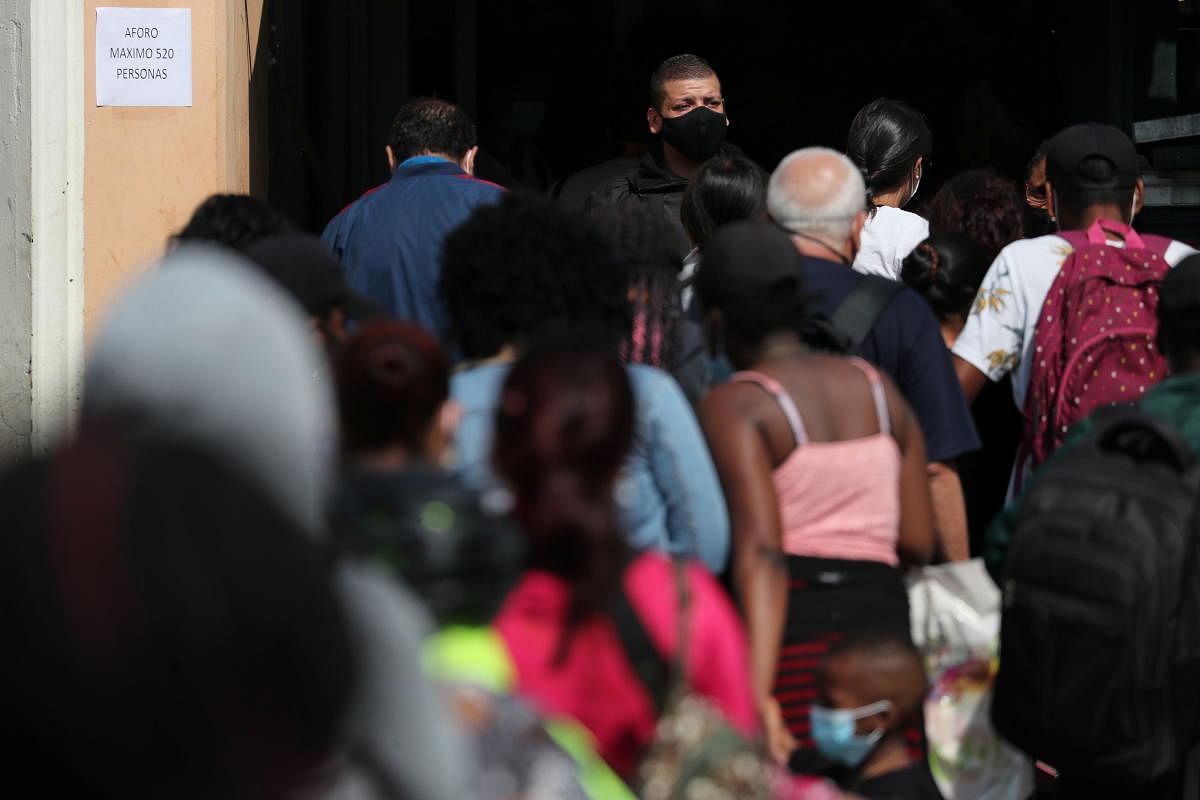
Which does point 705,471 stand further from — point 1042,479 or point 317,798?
point 317,798

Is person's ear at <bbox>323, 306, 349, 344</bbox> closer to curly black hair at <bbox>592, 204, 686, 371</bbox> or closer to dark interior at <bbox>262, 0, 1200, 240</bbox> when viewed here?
curly black hair at <bbox>592, 204, 686, 371</bbox>

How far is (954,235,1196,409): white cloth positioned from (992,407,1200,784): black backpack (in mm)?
1209

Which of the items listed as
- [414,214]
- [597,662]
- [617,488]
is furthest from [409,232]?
[597,662]

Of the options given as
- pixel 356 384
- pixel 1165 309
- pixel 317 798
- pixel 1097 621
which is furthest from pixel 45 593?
pixel 1165 309

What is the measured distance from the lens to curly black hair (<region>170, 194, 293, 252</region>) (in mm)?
4438

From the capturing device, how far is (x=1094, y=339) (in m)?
4.67

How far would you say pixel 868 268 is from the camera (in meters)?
5.76

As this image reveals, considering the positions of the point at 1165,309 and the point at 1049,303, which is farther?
the point at 1049,303

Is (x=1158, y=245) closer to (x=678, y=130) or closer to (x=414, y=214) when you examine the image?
(x=678, y=130)

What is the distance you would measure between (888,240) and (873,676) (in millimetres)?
2449

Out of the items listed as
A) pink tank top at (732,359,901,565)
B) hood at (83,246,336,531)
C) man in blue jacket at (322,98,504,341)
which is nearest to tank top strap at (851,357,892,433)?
pink tank top at (732,359,901,565)

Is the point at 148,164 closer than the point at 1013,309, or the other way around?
the point at 1013,309

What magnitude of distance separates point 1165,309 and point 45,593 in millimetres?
3443

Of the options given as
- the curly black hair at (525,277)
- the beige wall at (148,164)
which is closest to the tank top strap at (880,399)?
the curly black hair at (525,277)
